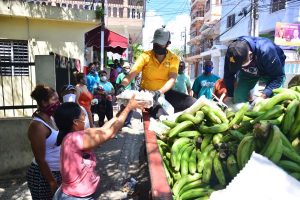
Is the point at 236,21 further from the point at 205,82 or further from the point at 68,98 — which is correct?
the point at 68,98

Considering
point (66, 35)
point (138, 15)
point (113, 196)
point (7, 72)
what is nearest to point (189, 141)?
point (113, 196)

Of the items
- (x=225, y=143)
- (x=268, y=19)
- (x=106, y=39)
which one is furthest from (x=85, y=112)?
(x=268, y=19)

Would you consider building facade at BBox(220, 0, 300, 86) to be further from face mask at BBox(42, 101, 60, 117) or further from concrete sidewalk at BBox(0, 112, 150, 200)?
face mask at BBox(42, 101, 60, 117)

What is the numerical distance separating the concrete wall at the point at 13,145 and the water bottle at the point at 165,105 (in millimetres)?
2690

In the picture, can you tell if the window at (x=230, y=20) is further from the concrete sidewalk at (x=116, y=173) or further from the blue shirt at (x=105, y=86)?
the concrete sidewalk at (x=116, y=173)

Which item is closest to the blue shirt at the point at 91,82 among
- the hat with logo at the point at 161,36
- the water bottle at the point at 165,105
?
the hat with logo at the point at 161,36

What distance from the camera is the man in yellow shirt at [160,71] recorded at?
3.87 metres

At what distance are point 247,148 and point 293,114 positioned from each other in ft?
1.41

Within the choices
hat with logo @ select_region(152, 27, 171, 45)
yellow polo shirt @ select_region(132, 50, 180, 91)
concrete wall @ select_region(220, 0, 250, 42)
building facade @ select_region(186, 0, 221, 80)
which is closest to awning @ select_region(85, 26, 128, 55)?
yellow polo shirt @ select_region(132, 50, 180, 91)

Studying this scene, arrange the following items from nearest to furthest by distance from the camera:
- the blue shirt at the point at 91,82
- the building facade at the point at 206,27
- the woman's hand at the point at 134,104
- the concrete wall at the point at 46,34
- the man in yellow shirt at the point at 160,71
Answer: the woman's hand at the point at 134,104 → the man in yellow shirt at the point at 160,71 → the blue shirt at the point at 91,82 → the concrete wall at the point at 46,34 → the building facade at the point at 206,27

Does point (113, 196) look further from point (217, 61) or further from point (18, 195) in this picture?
point (217, 61)

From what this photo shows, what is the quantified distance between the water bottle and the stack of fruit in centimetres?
73

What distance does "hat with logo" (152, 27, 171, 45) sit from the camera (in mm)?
3740

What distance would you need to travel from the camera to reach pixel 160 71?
4.02 m
